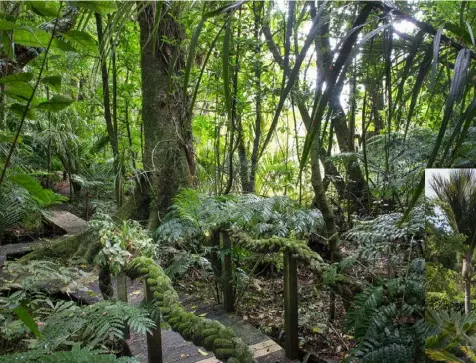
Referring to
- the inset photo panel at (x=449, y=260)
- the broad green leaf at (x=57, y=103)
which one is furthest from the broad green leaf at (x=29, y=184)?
the inset photo panel at (x=449, y=260)

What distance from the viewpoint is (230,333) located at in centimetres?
131

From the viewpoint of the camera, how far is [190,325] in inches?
56.2

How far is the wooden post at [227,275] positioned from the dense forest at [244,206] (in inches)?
0.4

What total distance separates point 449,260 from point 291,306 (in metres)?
1.18

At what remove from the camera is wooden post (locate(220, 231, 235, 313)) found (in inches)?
111

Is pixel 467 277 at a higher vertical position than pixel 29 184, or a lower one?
lower

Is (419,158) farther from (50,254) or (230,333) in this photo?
(50,254)

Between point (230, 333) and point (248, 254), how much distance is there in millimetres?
1949

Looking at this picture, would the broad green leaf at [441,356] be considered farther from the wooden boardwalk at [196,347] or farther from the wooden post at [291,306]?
the wooden post at [291,306]

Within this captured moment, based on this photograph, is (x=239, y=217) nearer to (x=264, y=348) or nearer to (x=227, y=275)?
(x=227, y=275)

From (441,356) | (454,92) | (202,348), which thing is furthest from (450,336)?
(202,348)

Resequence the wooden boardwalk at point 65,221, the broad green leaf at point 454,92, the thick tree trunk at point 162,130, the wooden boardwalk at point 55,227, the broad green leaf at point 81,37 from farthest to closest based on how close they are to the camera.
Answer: the wooden boardwalk at point 65,221 → the wooden boardwalk at point 55,227 → the thick tree trunk at point 162,130 → the broad green leaf at point 81,37 → the broad green leaf at point 454,92

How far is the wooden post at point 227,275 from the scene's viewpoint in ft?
9.23

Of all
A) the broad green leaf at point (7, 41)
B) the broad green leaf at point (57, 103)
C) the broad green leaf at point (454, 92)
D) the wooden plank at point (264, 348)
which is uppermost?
the broad green leaf at point (7, 41)
